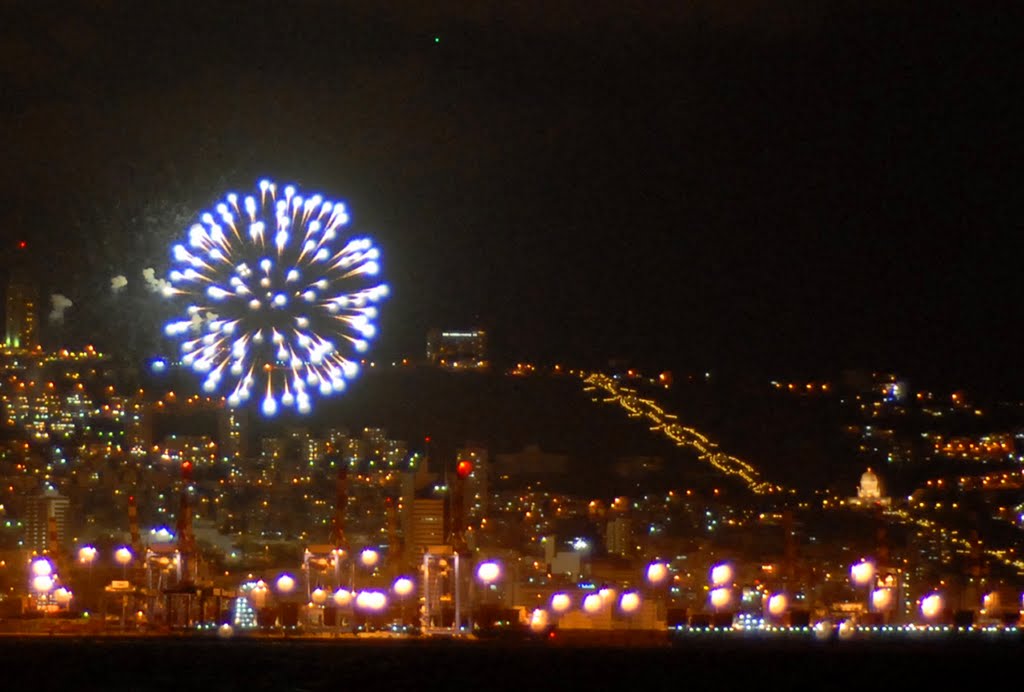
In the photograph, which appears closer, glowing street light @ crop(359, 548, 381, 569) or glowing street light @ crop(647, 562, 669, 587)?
glowing street light @ crop(647, 562, 669, 587)

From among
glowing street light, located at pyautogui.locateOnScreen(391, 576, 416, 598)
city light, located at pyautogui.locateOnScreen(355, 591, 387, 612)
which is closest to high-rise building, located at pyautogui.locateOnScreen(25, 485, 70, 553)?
glowing street light, located at pyautogui.locateOnScreen(391, 576, 416, 598)

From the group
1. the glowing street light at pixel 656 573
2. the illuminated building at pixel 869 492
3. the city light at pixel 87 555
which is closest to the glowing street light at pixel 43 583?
the city light at pixel 87 555

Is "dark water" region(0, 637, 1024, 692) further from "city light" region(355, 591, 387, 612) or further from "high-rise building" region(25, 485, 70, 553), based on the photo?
"high-rise building" region(25, 485, 70, 553)

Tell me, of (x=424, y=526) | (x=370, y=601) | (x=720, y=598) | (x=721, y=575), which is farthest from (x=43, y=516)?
(x=720, y=598)

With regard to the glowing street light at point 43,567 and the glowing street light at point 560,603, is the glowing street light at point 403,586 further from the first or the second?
the glowing street light at point 43,567

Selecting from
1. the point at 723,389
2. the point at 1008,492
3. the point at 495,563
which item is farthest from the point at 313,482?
the point at 495,563
